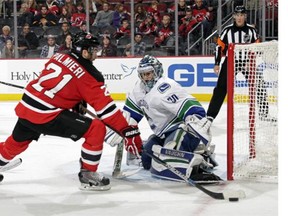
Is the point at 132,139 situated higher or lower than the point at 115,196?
higher

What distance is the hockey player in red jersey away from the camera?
289 cm

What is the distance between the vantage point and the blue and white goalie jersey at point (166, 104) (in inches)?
128

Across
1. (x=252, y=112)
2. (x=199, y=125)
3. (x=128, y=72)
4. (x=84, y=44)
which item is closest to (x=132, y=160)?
(x=199, y=125)

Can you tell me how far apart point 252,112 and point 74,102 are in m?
1.05

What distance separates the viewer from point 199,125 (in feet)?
10.4

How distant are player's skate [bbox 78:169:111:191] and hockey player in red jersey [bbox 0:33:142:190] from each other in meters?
0.07

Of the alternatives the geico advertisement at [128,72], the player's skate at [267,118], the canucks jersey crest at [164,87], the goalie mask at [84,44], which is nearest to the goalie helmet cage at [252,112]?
the player's skate at [267,118]

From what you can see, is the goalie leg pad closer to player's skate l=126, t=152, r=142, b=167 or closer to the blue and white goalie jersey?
the blue and white goalie jersey

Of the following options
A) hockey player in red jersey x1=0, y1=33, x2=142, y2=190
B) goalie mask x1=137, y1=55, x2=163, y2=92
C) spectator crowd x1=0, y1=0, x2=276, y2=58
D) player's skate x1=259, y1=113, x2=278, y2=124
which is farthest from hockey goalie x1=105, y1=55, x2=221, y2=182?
spectator crowd x1=0, y1=0, x2=276, y2=58

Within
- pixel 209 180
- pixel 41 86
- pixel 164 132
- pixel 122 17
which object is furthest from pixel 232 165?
pixel 122 17

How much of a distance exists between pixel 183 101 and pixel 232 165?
0.45 m

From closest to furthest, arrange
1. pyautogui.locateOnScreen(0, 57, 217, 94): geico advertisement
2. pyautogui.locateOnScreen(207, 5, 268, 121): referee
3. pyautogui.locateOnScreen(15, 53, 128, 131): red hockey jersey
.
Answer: pyautogui.locateOnScreen(15, 53, 128, 131): red hockey jersey
pyautogui.locateOnScreen(207, 5, 268, 121): referee
pyautogui.locateOnScreen(0, 57, 217, 94): geico advertisement

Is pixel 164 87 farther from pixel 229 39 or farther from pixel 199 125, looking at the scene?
pixel 229 39

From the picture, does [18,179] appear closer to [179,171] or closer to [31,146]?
[179,171]
